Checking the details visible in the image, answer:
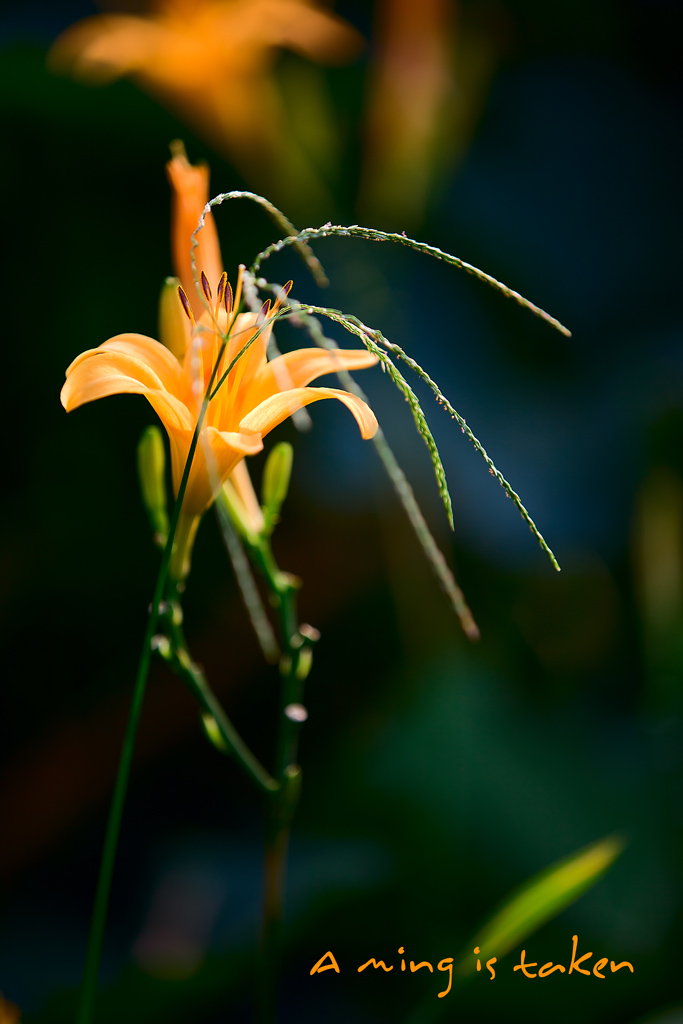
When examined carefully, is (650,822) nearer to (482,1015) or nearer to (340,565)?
(482,1015)

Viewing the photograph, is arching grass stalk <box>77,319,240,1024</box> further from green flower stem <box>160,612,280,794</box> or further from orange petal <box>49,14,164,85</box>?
orange petal <box>49,14,164,85</box>

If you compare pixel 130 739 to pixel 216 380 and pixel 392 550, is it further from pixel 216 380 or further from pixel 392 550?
pixel 392 550

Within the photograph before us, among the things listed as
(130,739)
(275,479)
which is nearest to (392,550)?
(275,479)

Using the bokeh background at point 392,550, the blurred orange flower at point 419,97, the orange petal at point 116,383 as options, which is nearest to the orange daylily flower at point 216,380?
the orange petal at point 116,383

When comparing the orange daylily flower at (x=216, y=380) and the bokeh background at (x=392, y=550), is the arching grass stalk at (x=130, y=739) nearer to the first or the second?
the orange daylily flower at (x=216, y=380)

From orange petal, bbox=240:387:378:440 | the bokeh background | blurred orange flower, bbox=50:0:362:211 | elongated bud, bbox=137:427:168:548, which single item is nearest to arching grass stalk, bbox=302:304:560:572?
orange petal, bbox=240:387:378:440

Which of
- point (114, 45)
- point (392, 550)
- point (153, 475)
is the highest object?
point (114, 45)
